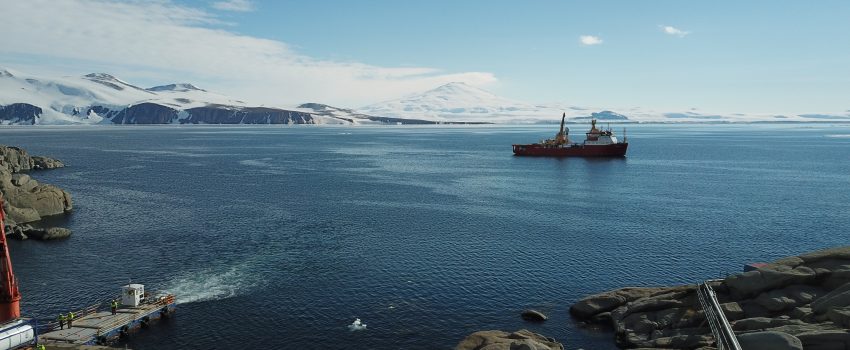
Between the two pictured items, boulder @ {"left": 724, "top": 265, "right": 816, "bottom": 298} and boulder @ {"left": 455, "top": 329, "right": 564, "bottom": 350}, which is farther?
boulder @ {"left": 724, "top": 265, "right": 816, "bottom": 298}

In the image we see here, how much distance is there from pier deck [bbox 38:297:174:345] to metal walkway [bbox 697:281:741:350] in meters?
44.1

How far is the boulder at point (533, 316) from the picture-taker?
49188mm

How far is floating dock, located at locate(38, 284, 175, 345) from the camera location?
44281 mm

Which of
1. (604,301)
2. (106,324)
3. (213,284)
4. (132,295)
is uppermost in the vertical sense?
(604,301)

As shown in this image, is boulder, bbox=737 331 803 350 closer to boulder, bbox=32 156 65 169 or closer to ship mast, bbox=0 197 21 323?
ship mast, bbox=0 197 21 323

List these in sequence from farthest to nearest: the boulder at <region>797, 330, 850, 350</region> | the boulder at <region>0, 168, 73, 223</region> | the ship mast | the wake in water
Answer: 1. the boulder at <region>0, 168, 73, 223</region>
2. the wake in water
3. the ship mast
4. the boulder at <region>797, 330, 850, 350</region>

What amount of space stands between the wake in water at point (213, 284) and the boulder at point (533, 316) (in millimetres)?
27011

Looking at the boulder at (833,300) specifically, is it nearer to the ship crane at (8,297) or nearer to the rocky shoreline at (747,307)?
the rocky shoreline at (747,307)

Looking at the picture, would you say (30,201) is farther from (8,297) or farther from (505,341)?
(505,341)

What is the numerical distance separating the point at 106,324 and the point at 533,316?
1410 inches

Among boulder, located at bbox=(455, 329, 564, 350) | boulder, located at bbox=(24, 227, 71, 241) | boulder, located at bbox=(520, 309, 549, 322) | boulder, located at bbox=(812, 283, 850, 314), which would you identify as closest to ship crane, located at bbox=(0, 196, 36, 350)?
boulder, located at bbox=(455, 329, 564, 350)

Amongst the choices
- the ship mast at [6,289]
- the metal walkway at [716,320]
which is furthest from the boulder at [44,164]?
the metal walkway at [716,320]

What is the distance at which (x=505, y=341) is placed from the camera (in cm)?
4169

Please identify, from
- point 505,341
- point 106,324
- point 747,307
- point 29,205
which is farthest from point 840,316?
point 29,205
